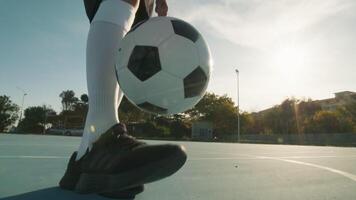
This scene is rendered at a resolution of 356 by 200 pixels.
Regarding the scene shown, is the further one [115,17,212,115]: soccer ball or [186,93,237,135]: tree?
[186,93,237,135]: tree

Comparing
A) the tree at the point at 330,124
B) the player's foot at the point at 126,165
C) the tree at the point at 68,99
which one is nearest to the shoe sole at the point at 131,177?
the player's foot at the point at 126,165

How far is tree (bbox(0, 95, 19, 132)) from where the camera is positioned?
63031 mm

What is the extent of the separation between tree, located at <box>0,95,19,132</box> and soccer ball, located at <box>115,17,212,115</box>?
228 feet

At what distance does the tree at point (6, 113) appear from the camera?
207ft

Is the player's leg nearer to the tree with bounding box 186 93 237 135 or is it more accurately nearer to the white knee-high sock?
the white knee-high sock

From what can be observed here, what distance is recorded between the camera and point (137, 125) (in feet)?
150

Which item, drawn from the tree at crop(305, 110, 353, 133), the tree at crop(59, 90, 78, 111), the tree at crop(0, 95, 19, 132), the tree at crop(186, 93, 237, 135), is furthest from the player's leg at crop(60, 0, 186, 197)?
the tree at crop(59, 90, 78, 111)

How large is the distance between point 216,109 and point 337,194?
153ft

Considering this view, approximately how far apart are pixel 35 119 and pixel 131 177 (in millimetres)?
78637

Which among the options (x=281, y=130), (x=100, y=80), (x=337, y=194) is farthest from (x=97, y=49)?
(x=281, y=130)

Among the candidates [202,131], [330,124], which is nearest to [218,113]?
[202,131]

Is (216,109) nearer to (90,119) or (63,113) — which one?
(63,113)

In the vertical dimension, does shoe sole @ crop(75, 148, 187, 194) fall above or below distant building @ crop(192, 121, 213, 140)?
below

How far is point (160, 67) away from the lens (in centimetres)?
161
